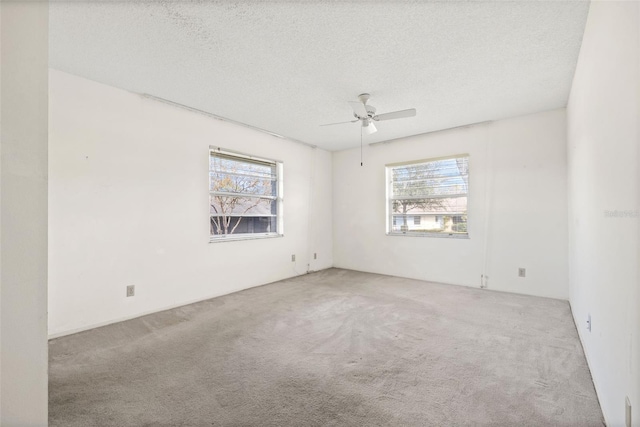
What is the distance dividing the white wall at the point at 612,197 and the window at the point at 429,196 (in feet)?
7.42

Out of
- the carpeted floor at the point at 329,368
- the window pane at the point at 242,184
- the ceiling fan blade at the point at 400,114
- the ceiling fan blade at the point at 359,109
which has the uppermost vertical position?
the ceiling fan blade at the point at 359,109

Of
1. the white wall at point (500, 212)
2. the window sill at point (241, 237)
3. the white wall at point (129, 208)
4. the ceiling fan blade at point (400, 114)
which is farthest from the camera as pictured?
the window sill at point (241, 237)

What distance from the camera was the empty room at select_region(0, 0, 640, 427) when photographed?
120 centimetres

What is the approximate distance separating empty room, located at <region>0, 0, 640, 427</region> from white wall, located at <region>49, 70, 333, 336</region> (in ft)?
0.07

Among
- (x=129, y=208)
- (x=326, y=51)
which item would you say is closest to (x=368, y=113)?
(x=326, y=51)

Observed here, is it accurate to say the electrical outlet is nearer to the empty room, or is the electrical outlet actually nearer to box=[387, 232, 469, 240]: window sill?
the empty room

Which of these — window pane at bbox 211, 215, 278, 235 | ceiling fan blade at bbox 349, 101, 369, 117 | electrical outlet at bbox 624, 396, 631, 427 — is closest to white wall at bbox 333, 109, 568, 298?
ceiling fan blade at bbox 349, 101, 369, 117

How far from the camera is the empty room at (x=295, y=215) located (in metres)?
1.20

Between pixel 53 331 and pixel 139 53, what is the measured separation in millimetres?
2659

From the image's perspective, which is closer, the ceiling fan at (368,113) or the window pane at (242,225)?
the ceiling fan at (368,113)

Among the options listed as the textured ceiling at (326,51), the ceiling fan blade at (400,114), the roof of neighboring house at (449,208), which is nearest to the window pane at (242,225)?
the textured ceiling at (326,51)

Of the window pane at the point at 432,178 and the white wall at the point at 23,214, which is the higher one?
the window pane at the point at 432,178

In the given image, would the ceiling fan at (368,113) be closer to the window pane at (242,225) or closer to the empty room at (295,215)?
the empty room at (295,215)

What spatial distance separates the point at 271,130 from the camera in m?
4.55
